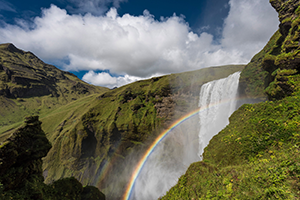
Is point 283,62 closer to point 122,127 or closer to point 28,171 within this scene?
point 28,171

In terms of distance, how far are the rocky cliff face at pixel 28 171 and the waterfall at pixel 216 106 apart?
31580mm

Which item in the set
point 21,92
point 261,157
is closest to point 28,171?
point 261,157

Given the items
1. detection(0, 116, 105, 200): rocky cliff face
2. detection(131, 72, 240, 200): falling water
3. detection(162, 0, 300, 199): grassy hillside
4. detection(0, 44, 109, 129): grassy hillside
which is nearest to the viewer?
detection(162, 0, 300, 199): grassy hillside

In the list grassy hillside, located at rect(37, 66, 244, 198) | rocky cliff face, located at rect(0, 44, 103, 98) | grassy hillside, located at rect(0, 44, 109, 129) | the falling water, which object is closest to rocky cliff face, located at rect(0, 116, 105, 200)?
the falling water

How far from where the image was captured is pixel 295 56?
13.1 m

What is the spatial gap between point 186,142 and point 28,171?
42.9m

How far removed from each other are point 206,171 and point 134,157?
5137cm

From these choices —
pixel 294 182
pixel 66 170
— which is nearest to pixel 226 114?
pixel 294 182

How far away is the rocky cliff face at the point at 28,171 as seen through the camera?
1091 centimetres

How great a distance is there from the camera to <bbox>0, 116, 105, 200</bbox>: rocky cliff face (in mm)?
10906

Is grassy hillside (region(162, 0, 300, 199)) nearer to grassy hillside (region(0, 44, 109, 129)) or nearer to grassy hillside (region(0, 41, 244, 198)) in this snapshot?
grassy hillside (region(0, 41, 244, 198))

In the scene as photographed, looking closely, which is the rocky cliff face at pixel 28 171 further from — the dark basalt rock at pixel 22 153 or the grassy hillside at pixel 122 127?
the grassy hillside at pixel 122 127

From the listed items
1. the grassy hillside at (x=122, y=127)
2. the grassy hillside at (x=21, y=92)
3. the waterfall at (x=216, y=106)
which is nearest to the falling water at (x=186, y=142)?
the waterfall at (x=216, y=106)

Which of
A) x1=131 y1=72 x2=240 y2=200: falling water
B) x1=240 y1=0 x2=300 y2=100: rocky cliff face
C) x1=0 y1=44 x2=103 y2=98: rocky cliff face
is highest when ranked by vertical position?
x1=0 y1=44 x2=103 y2=98: rocky cliff face
